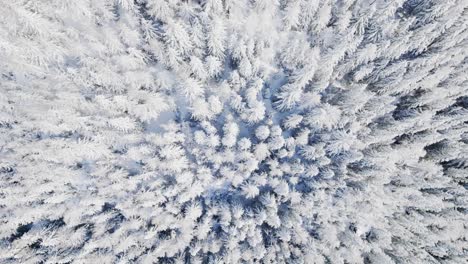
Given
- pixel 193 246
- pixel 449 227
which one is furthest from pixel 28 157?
pixel 449 227

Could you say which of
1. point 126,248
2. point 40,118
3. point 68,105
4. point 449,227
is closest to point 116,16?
point 68,105

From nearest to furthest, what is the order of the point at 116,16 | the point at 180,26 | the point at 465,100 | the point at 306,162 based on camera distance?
the point at 180,26 → the point at 116,16 → the point at 306,162 → the point at 465,100

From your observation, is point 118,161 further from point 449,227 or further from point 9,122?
point 449,227

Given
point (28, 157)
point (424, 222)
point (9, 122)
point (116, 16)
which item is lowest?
point (28, 157)

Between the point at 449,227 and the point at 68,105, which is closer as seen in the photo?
the point at 68,105

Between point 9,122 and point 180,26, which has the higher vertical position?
point 180,26

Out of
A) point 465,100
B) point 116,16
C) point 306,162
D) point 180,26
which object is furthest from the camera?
point 465,100

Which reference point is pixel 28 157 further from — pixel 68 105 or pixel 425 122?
pixel 425 122
